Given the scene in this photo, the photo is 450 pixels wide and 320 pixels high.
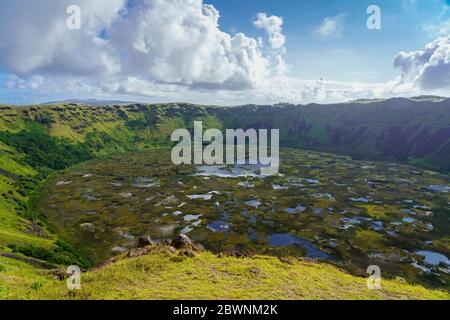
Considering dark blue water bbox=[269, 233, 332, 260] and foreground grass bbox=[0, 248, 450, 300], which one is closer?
foreground grass bbox=[0, 248, 450, 300]

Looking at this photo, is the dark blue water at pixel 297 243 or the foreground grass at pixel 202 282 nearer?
the foreground grass at pixel 202 282

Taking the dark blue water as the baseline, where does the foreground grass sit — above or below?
above

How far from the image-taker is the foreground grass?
121 feet

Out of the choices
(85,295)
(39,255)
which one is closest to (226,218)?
(39,255)

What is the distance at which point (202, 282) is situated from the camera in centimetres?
4191

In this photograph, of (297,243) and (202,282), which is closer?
(202,282)

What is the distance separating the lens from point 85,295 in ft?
119

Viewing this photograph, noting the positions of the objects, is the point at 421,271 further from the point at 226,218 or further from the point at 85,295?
the point at 85,295

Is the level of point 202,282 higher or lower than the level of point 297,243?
higher

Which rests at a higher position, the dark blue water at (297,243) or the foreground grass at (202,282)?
the foreground grass at (202,282)

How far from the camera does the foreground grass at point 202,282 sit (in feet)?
121

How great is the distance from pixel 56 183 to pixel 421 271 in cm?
18442

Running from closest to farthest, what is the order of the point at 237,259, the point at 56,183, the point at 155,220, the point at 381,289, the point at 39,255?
the point at 381,289 < the point at 237,259 < the point at 39,255 < the point at 155,220 < the point at 56,183
